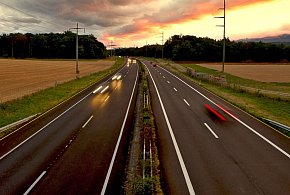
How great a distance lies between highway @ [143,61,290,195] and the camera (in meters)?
12.2

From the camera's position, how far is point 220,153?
16109 mm

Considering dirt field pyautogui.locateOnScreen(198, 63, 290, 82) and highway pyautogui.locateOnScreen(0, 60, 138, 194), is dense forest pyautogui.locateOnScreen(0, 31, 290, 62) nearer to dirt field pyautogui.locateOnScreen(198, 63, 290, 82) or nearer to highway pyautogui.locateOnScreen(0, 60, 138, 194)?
dirt field pyautogui.locateOnScreen(198, 63, 290, 82)

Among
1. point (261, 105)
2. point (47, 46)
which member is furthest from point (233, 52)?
point (261, 105)

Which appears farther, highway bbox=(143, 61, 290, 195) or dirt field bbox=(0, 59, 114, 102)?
dirt field bbox=(0, 59, 114, 102)

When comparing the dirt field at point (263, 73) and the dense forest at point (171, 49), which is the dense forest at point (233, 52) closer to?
the dense forest at point (171, 49)

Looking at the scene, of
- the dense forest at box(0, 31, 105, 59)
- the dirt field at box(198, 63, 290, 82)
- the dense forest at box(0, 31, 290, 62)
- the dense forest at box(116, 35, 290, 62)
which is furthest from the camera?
the dense forest at box(0, 31, 105, 59)

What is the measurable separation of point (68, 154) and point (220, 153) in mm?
8711

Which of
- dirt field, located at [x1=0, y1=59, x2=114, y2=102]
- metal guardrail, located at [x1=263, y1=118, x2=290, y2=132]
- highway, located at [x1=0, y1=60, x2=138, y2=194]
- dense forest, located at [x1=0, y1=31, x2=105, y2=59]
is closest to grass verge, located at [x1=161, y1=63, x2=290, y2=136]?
metal guardrail, located at [x1=263, y1=118, x2=290, y2=132]

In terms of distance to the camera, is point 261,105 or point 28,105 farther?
point 28,105

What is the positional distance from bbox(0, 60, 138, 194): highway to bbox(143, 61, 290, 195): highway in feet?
8.91

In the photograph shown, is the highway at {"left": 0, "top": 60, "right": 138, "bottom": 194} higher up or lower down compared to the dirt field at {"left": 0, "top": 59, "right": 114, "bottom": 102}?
lower down

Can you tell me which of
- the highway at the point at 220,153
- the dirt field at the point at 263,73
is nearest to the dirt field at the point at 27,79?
the highway at the point at 220,153

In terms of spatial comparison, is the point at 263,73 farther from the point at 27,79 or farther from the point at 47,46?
the point at 47,46

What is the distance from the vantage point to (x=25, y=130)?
21.5 meters
